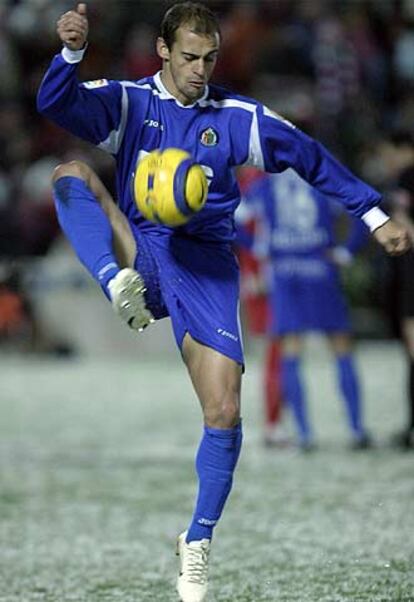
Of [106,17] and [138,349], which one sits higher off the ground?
[106,17]

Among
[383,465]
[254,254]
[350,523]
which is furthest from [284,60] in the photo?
[350,523]

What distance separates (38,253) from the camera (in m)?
16.1

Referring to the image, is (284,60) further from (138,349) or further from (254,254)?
(254,254)

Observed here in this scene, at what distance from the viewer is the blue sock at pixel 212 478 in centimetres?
557

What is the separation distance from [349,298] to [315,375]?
187cm

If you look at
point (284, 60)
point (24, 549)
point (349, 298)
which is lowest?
point (24, 549)

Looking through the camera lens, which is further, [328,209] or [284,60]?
[284,60]

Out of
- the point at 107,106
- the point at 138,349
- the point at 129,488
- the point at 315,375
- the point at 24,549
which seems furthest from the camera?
the point at 138,349

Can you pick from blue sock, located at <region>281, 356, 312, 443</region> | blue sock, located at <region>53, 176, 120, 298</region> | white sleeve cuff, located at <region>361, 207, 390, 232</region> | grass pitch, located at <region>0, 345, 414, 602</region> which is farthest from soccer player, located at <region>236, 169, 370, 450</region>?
blue sock, located at <region>53, 176, 120, 298</region>

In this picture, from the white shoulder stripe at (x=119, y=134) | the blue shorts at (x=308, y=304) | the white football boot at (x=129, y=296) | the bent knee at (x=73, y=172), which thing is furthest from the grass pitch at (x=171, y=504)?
the white shoulder stripe at (x=119, y=134)

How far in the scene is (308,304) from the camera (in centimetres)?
1008

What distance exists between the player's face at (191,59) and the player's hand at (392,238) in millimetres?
777

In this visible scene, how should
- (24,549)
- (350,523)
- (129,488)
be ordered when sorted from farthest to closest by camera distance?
(129,488), (350,523), (24,549)

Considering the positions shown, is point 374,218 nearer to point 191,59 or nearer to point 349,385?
point 191,59
